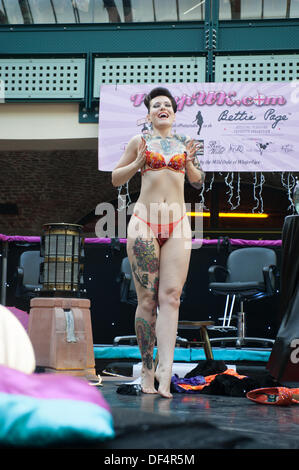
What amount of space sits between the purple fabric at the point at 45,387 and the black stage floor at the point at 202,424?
0.09 meters

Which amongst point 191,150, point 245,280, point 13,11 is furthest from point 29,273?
point 13,11

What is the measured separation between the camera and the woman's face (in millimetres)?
3123

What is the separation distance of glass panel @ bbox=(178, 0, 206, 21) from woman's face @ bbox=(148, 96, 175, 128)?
23.6 feet

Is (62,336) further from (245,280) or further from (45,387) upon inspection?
(245,280)

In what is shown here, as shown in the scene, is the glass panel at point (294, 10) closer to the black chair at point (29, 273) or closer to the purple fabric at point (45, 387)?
the black chair at point (29, 273)

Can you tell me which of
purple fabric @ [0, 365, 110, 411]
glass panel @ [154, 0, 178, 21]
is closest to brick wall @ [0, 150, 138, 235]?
glass panel @ [154, 0, 178, 21]

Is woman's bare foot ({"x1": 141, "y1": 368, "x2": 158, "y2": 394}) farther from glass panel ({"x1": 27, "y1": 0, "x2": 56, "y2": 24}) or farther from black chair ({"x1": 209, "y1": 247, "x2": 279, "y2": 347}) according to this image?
glass panel ({"x1": 27, "y1": 0, "x2": 56, "y2": 24})

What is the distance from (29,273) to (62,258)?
2.70m

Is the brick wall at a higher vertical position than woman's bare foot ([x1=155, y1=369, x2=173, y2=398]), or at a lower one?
higher

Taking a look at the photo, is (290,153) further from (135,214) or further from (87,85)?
(135,214)

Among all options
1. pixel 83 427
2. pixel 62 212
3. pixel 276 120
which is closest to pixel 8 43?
pixel 62 212

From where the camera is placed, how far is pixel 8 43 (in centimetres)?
948

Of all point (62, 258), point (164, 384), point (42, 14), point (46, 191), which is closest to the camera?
point (164, 384)

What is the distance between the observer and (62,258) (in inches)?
178
